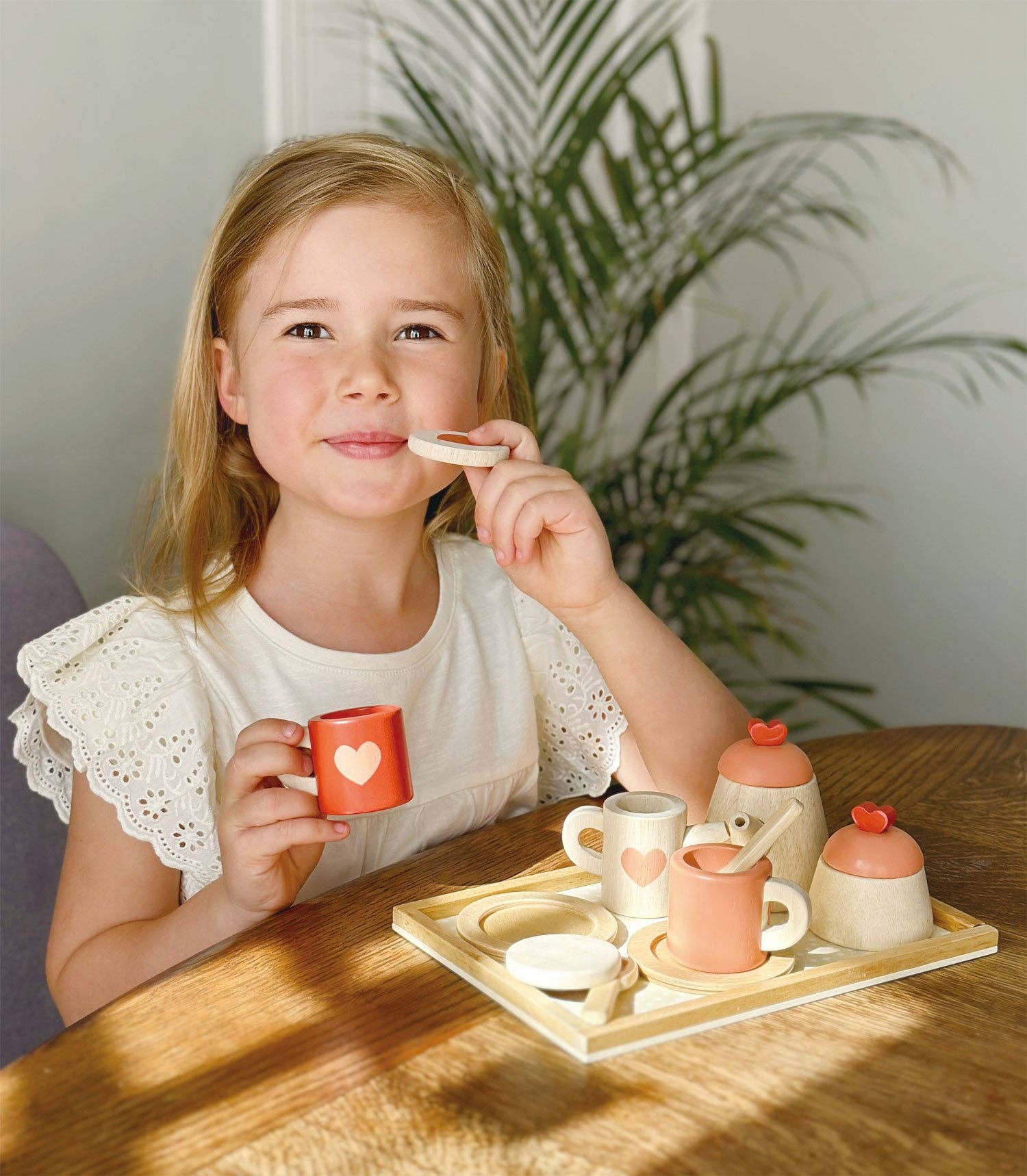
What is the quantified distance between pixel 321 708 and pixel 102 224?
2.70 ft

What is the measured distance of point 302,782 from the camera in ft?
2.88

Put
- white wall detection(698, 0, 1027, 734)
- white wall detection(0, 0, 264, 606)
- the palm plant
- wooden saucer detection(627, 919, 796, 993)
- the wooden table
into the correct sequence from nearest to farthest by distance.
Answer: the wooden table, wooden saucer detection(627, 919, 796, 993), white wall detection(0, 0, 264, 606), the palm plant, white wall detection(698, 0, 1027, 734)

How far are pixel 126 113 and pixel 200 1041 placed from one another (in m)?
1.35

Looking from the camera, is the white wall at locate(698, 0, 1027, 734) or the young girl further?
the white wall at locate(698, 0, 1027, 734)

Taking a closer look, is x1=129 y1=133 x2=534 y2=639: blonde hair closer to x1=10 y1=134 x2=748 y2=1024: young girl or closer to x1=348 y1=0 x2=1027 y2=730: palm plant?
x1=10 y1=134 x2=748 y2=1024: young girl

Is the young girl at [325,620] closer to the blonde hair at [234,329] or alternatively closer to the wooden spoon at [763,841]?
the blonde hair at [234,329]

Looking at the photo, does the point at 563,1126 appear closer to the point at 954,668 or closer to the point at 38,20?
the point at 38,20

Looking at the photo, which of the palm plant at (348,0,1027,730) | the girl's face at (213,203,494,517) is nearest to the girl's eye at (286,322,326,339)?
the girl's face at (213,203,494,517)

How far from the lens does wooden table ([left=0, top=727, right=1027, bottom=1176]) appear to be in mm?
581

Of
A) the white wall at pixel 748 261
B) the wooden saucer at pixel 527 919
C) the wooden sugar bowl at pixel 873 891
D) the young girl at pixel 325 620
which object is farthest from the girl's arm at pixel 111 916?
the white wall at pixel 748 261

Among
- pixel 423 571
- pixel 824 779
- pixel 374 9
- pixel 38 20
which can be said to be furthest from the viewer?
pixel 374 9

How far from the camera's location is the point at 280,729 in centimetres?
88

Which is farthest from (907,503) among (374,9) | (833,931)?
(833,931)

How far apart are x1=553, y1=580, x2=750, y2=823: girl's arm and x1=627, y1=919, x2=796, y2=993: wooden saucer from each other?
376mm
